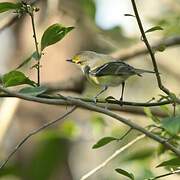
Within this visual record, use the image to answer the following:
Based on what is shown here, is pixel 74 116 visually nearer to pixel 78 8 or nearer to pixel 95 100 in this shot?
pixel 78 8

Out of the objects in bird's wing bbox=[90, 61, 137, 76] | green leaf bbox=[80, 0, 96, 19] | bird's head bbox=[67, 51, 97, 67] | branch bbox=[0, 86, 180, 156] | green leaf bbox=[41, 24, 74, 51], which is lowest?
green leaf bbox=[80, 0, 96, 19]

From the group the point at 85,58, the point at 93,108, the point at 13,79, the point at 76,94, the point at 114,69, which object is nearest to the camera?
the point at 93,108

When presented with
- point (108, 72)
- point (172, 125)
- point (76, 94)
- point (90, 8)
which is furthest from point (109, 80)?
point (76, 94)

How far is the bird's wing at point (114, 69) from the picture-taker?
191cm

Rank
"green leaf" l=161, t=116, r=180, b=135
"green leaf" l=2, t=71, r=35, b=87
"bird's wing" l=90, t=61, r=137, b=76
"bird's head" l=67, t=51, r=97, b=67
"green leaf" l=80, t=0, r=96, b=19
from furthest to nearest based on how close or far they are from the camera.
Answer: "green leaf" l=80, t=0, r=96, b=19
"bird's head" l=67, t=51, r=97, b=67
"bird's wing" l=90, t=61, r=137, b=76
"green leaf" l=2, t=71, r=35, b=87
"green leaf" l=161, t=116, r=180, b=135

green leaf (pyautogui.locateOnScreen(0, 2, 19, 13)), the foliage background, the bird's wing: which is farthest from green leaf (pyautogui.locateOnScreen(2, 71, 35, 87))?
the bird's wing

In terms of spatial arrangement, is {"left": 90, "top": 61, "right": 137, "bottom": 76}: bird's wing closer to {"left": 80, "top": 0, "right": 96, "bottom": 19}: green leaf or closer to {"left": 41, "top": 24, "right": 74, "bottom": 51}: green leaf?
{"left": 41, "top": 24, "right": 74, "bottom": 51}: green leaf

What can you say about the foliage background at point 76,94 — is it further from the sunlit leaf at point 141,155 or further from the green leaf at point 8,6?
the green leaf at point 8,6

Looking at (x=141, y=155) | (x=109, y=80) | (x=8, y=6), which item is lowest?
(x=141, y=155)

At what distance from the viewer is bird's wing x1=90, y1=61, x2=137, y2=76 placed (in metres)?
1.91

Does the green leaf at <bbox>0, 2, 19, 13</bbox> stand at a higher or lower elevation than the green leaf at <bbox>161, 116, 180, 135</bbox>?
higher

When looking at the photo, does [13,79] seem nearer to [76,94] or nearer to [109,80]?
[109,80]

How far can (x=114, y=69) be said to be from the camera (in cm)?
194

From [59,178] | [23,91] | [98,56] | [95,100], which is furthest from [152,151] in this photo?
[59,178]
